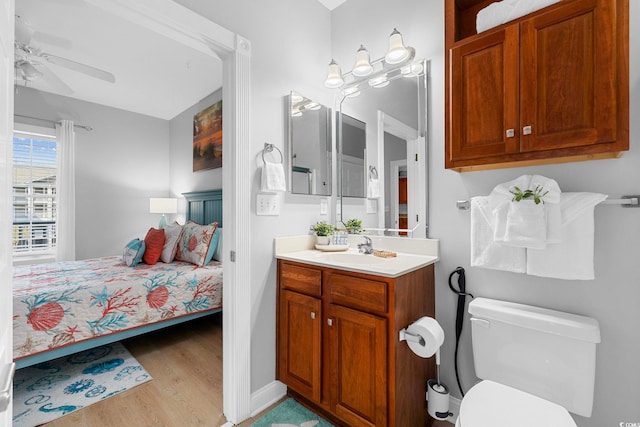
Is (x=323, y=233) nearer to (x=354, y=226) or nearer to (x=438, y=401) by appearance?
(x=354, y=226)

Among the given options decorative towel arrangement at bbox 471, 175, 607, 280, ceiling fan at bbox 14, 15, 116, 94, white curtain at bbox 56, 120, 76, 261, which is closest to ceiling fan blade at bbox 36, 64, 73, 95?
ceiling fan at bbox 14, 15, 116, 94

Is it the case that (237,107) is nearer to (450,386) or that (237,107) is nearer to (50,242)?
(450,386)

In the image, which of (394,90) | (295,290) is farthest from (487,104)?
(295,290)

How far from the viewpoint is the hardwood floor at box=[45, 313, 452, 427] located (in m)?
1.65

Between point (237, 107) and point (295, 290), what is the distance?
3.73 feet

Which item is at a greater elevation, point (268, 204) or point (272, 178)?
point (272, 178)

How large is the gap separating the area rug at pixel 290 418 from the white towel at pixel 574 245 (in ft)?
4.59

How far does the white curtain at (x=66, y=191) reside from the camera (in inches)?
146

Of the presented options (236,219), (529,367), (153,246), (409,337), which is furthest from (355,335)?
(153,246)

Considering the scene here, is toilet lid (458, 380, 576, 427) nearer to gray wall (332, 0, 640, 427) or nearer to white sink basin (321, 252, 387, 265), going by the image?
gray wall (332, 0, 640, 427)

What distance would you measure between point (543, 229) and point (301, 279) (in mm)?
1201

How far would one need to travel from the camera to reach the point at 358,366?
1.39 meters

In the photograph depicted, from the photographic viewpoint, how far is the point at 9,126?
2.61ft

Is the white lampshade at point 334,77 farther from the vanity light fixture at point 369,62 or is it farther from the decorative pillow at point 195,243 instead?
the decorative pillow at point 195,243
